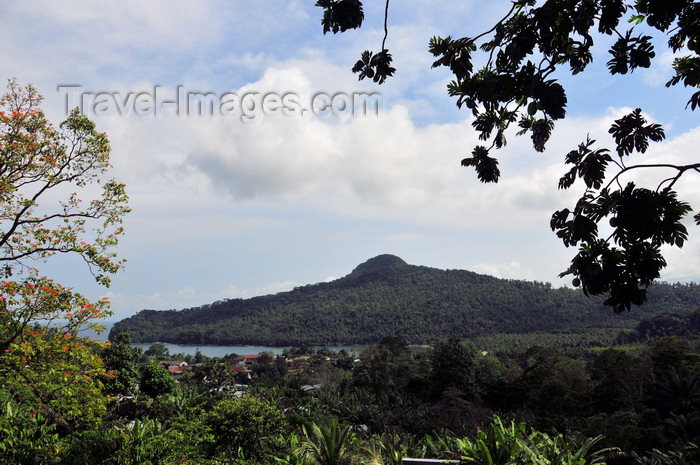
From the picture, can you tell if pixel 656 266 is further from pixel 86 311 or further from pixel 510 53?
pixel 86 311

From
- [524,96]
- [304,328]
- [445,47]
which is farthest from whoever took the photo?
[304,328]

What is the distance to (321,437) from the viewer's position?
9672mm

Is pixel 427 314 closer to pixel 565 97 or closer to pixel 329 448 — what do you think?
pixel 329 448

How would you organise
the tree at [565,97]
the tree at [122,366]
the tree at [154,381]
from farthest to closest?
the tree at [154,381] → the tree at [122,366] → the tree at [565,97]

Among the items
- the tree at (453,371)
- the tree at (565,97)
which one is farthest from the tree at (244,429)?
the tree at (453,371)

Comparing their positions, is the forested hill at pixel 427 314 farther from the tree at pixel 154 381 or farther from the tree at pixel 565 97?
the tree at pixel 565 97

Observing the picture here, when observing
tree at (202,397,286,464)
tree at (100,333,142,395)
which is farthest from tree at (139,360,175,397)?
tree at (202,397,286,464)

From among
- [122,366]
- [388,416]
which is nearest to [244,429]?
[388,416]

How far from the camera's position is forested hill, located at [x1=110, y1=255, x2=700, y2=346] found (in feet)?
432

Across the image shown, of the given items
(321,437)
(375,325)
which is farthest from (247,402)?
(375,325)

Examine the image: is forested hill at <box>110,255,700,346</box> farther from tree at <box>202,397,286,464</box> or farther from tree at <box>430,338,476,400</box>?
tree at <box>202,397,286,464</box>

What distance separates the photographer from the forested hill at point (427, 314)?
131750 millimetres

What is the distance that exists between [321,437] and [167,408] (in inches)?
833

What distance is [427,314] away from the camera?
15612cm
